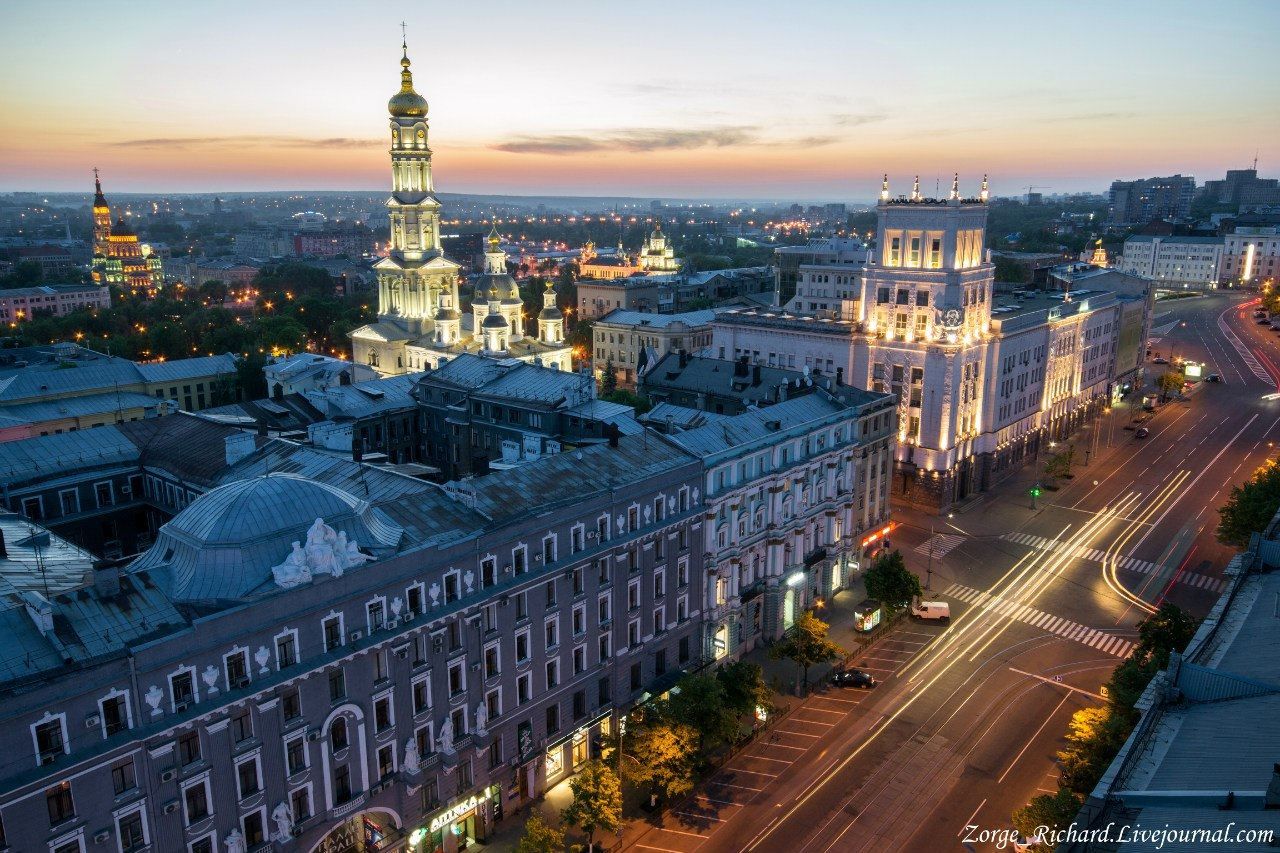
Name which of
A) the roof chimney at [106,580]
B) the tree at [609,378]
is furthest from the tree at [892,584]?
the tree at [609,378]

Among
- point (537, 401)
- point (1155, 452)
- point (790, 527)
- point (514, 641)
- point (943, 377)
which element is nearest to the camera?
point (514, 641)

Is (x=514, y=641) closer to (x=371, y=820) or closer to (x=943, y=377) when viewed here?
(x=371, y=820)

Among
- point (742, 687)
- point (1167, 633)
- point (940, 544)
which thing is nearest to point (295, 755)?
point (742, 687)

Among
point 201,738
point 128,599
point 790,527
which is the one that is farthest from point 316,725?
point 790,527

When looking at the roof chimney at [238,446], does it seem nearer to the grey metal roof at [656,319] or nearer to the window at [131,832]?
the window at [131,832]

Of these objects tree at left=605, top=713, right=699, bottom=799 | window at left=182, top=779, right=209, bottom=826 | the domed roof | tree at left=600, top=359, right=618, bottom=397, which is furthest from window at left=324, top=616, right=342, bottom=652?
tree at left=600, top=359, right=618, bottom=397

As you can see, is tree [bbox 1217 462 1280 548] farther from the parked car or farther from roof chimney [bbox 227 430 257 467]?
roof chimney [bbox 227 430 257 467]
